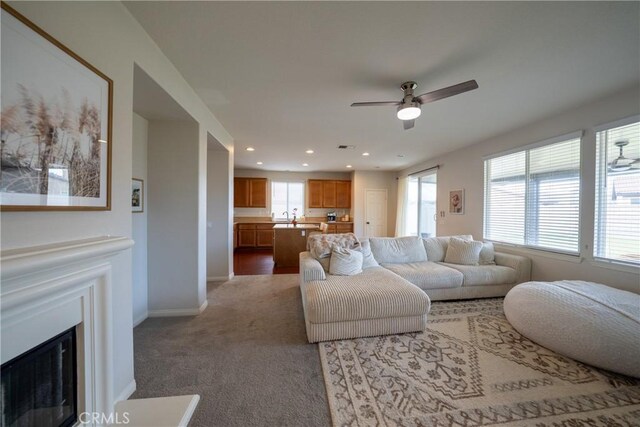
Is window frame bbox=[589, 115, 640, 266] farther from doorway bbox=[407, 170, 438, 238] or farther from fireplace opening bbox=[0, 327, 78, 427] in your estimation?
fireplace opening bbox=[0, 327, 78, 427]

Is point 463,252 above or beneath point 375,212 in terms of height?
beneath

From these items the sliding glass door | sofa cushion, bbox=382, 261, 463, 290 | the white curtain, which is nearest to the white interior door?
the white curtain

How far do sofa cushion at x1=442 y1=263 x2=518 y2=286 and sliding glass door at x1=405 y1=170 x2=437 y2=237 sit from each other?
7.54 ft

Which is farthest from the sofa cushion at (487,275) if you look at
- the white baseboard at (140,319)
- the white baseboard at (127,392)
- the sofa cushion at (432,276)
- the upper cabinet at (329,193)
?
the upper cabinet at (329,193)

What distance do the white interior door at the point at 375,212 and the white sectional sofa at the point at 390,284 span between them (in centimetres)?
349

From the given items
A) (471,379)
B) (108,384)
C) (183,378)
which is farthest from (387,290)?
(108,384)

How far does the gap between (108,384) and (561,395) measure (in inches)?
113

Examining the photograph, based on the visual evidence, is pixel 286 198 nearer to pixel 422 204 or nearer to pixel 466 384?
pixel 422 204

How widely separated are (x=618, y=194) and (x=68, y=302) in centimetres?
470

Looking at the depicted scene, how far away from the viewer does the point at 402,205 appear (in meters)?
6.79

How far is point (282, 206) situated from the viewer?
7.52 metres

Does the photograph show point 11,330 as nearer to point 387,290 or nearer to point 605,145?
point 387,290

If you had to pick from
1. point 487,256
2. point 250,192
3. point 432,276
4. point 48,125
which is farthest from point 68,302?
point 250,192

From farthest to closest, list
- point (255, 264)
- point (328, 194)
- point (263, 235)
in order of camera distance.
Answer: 1. point (328, 194)
2. point (263, 235)
3. point (255, 264)
